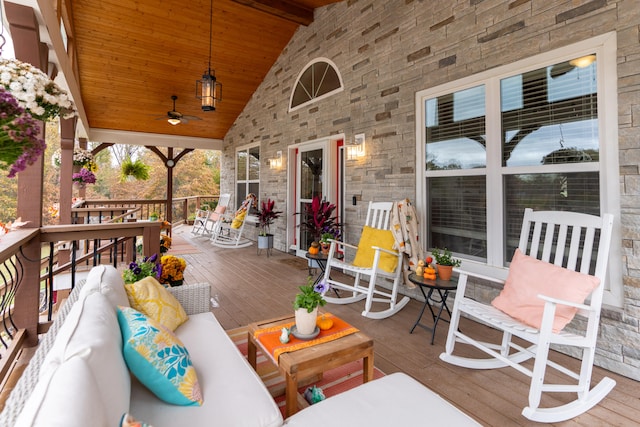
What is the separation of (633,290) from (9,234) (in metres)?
4.01

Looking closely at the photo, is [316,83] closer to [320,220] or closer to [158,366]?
[320,220]

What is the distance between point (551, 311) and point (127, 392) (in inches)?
76.8

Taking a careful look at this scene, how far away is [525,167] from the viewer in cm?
268

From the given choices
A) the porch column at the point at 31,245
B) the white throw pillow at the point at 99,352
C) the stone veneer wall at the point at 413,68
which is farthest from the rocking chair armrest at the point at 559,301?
the porch column at the point at 31,245

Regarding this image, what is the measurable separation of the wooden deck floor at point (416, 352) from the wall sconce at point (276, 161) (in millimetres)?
2168

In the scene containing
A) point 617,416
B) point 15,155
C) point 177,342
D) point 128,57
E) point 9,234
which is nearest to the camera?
point 15,155

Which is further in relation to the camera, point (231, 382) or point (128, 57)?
point (128, 57)

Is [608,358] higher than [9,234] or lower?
lower

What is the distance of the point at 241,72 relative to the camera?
668cm

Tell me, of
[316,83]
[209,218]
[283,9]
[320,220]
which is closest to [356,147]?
[320,220]

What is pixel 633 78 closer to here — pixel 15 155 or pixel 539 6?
pixel 539 6

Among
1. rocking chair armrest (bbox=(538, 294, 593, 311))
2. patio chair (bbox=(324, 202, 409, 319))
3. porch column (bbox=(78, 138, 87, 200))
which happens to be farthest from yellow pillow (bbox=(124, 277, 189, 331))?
porch column (bbox=(78, 138, 87, 200))

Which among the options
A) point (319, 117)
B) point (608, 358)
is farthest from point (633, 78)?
point (319, 117)

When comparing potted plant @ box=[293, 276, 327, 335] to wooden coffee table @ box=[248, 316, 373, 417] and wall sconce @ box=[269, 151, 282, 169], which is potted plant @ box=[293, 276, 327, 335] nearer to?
wooden coffee table @ box=[248, 316, 373, 417]
